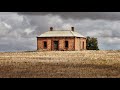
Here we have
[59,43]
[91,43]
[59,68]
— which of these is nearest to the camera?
[59,68]

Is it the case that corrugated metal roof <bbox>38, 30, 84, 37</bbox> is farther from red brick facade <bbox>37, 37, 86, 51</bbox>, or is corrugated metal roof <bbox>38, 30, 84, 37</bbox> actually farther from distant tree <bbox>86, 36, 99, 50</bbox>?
distant tree <bbox>86, 36, 99, 50</bbox>

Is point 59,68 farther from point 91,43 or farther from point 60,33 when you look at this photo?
point 91,43

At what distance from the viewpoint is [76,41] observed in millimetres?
46094

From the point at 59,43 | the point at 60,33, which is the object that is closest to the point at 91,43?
the point at 60,33

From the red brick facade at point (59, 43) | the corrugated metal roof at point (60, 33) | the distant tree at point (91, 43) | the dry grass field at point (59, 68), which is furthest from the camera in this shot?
the distant tree at point (91, 43)

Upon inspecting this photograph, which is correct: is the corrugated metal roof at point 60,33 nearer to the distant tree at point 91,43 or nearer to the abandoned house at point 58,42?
the abandoned house at point 58,42

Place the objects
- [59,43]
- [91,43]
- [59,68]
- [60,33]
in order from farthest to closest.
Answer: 1. [91,43]
2. [60,33]
3. [59,43]
4. [59,68]

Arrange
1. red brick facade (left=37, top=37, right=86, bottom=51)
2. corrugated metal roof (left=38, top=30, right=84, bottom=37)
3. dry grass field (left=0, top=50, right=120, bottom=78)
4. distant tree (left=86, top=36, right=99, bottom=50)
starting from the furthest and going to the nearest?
distant tree (left=86, top=36, right=99, bottom=50), corrugated metal roof (left=38, top=30, right=84, bottom=37), red brick facade (left=37, top=37, right=86, bottom=51), dry grass field (left=0, top=50, right=120, bottom=78)

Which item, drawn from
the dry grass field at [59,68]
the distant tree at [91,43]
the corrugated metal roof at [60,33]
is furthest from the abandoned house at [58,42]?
the dry grass field at [59,68]

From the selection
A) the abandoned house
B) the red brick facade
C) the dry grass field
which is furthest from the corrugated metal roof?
the dry grass field
